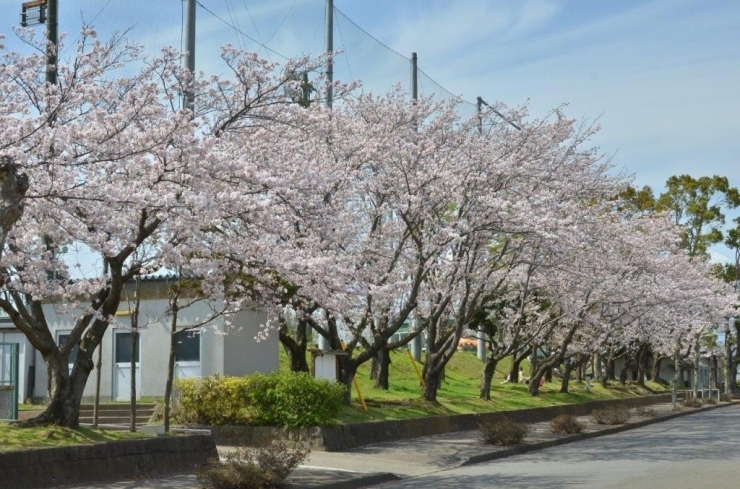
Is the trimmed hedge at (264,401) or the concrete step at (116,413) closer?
the trimmed hedge at (264,401)

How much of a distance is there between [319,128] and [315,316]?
5781mm

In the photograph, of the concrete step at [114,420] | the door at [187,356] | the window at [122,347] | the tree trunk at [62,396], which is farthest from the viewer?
the window at [122,347]

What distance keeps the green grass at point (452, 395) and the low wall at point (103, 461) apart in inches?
224

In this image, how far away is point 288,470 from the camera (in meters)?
12.8

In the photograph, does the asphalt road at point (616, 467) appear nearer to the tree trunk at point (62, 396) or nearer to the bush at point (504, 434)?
the bush at point (504, 434)

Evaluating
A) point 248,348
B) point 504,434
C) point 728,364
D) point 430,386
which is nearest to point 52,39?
point 504,434

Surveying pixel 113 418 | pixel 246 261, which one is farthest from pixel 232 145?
pixel 113 418

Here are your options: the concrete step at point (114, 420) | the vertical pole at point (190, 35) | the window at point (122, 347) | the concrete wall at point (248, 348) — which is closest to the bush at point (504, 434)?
the concrete wall at point (248, 348)

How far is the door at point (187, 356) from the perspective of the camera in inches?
1014

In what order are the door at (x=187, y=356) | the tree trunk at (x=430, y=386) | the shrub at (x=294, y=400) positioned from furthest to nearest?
1. the door at (x=187, y=356)
2. the tree trunk at (x=430, y=386)
3. the shrub at (x=294, y=400)

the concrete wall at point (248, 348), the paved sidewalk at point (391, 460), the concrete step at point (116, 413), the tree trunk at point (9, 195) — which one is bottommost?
the paved sidewalk at point (391, 460)

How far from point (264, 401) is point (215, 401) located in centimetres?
114

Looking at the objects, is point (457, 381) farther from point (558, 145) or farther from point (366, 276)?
point (366, 276)

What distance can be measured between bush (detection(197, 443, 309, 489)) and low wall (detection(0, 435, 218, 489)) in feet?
4.73
